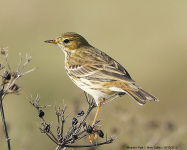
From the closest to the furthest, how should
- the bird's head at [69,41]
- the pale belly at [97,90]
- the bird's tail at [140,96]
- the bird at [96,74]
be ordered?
the bird's tail at [140,96] → the bird at [96,74] → the pale belly at [97,90] → the bird's head at [69,41]

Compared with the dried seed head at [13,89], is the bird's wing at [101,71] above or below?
below

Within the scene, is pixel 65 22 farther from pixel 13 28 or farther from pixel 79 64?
pixel 79 64

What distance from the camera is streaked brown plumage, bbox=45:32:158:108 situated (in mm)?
5688

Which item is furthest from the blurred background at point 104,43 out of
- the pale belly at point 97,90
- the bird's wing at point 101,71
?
the pale belly at point 97,90

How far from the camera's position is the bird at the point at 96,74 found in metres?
5.67

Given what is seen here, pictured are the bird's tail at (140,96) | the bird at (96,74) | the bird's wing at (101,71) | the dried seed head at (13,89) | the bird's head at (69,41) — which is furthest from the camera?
the bird's head at (69,41)

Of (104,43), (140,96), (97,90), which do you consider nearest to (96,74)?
(97,90)

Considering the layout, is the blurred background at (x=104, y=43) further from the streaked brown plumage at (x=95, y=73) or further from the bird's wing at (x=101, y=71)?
the bird's wing at (x=101, y=71)

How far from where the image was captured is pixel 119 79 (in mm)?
5855

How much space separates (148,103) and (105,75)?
6.83 m

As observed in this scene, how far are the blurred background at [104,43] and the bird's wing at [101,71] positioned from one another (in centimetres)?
383

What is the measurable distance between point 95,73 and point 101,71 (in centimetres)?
13

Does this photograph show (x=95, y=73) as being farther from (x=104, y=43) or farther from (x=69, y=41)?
(x=104, y=43)

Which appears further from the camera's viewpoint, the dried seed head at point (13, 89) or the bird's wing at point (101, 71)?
the bird's wing at point (101, 71)
